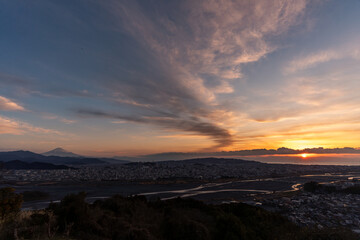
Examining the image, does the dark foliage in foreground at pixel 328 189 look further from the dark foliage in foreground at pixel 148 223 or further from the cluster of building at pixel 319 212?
the dark foliage in foreground at pixel 148 223

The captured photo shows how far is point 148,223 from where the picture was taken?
16.8m

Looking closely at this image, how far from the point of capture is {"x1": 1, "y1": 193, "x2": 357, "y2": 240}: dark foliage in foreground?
11.9 meters

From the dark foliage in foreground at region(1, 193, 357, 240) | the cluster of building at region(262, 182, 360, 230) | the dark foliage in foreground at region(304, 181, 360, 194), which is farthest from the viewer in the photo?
the dark foliage in foreground at region(304, 181, 360, 194)

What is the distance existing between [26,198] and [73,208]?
42.2 m

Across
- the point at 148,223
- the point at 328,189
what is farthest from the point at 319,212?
the point at 328,189

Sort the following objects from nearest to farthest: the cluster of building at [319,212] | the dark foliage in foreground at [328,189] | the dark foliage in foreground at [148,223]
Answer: the dark foliage in foreground at [148,223] < the cluster of building at [319,212] < the dark foliage in foreground at [328,189]

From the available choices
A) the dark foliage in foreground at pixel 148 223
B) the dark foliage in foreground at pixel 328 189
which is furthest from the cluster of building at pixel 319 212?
the dark foliage in foreground at pixel 328 189

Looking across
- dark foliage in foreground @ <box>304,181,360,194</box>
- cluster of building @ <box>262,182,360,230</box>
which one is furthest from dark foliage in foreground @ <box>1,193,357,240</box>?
dark foliage in foreground @ <box>304,181,360,194</box>

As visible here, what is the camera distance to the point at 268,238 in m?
16.5

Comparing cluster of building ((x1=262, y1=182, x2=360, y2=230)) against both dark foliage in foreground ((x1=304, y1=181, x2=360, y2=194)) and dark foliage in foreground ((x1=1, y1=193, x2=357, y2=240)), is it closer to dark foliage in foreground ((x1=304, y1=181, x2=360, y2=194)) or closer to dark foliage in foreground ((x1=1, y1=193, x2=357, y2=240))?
dark foliage in foreground ((x1=1, y1=193, x2=357, y2=240))

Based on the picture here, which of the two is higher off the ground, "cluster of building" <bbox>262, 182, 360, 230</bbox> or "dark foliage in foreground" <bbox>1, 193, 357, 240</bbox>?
"dark foliage in foreground" <bbox>1, 193, 357, 240</bbox>

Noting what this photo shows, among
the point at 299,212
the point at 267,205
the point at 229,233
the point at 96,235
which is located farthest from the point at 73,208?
the point at 267,205

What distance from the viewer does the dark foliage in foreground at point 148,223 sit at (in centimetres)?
1185

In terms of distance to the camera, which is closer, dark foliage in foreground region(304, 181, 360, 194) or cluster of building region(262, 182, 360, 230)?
cluster of building region(262, 182, 360, 230)
